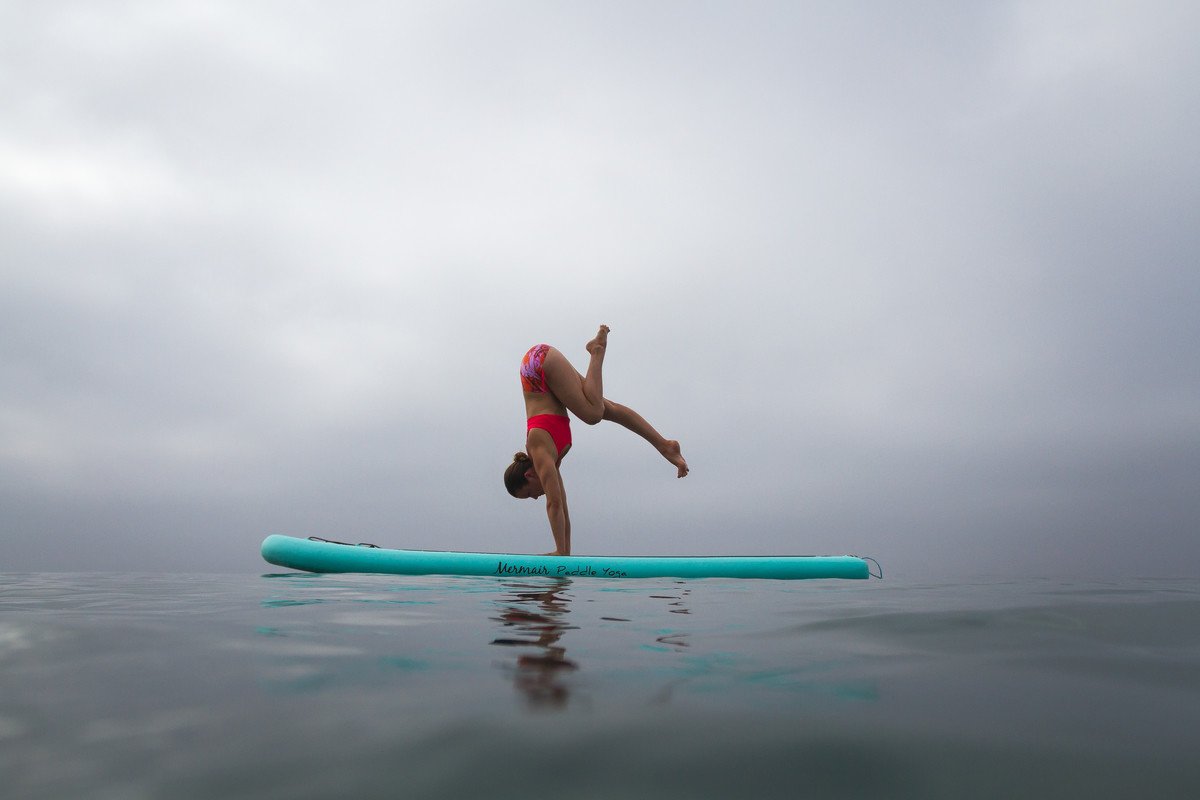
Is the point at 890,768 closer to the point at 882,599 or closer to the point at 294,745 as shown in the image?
the point at 294,745

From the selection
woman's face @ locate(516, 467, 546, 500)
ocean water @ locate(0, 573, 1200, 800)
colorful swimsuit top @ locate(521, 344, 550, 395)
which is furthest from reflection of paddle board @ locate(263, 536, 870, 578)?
ocean water @ locate(0, 573, 1200, 800)

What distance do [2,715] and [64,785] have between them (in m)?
0.46

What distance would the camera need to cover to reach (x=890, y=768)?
92 cm

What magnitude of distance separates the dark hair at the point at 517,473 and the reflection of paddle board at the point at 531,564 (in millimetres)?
1446

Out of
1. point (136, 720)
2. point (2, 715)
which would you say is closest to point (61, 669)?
point (2, 715)

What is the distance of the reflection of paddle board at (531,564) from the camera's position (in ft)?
21.1

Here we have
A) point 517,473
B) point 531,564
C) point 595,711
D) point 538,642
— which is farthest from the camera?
point 517,473

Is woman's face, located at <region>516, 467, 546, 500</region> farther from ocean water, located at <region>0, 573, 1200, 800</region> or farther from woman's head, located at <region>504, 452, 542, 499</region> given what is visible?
ocean water, located at <region>0, 573, 1200, 800</region>

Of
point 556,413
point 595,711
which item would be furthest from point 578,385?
point 595,711

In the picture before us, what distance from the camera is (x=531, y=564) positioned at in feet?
21.1

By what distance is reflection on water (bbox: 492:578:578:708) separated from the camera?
4.27ft

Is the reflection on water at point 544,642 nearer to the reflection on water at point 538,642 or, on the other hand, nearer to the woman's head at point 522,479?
the reflection on water at point 538,642

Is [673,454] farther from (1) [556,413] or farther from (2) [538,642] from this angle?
(2) [538,642]

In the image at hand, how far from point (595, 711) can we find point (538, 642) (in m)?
0.87
